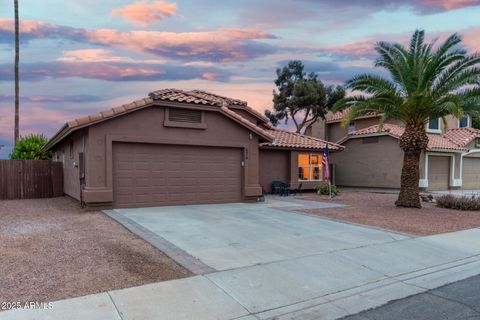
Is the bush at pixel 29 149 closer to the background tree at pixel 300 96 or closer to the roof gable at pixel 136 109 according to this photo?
the roof gable at pixel 136 109

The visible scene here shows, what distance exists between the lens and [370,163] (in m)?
25.4

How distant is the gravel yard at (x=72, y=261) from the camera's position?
511cm

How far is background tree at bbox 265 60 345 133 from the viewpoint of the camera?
113 ft

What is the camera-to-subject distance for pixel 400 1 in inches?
530

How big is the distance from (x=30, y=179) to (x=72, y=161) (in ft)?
14.3

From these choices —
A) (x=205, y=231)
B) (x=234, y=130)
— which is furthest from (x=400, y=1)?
(x=205, y=231)

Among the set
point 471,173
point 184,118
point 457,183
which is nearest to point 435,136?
point 457,183

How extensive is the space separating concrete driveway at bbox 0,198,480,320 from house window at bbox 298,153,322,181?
11653 millimetres

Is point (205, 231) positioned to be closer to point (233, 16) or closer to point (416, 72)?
point (233, 16)

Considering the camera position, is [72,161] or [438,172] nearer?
[72,161]

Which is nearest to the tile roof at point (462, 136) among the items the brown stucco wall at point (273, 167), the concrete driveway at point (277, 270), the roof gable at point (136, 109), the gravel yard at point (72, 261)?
the brown stucco wall at point (273, 167)

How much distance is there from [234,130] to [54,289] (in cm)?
1107

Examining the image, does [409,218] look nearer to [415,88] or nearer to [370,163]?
[415,88]

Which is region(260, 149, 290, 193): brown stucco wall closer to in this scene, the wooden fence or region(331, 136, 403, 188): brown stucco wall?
region(331, 136, 403, 188): brown stucco wall
